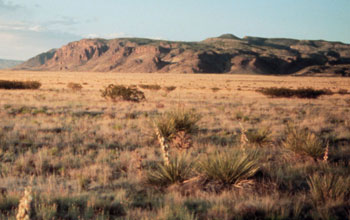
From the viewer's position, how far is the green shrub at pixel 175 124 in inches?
339

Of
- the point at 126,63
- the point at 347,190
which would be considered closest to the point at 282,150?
the point at 347,190

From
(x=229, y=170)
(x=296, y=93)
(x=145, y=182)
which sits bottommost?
(x=145, y=182)

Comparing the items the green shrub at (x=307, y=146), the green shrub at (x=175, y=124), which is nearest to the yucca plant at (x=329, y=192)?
the green shrub at (x=307, y=146)

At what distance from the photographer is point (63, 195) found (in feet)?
14.7

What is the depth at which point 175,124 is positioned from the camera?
887 cm

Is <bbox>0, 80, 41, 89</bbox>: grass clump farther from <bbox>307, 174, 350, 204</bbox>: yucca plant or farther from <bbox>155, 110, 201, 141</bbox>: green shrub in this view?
<bbox>307, 174, 350, 204</bbox>: yucca plant

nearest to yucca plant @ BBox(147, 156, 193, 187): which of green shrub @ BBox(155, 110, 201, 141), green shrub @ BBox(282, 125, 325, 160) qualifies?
green shrub @ BBox(155, 110, 201, 141)

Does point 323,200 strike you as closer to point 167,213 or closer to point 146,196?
point 167,213

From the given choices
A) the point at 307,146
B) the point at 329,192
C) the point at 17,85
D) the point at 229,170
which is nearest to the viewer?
the point at 329,192

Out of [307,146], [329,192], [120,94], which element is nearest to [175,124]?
[307,146]

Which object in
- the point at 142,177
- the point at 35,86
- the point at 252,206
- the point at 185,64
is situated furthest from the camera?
the point at 185,64

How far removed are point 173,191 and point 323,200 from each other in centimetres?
225

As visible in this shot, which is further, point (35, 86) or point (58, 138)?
point (35, 86)

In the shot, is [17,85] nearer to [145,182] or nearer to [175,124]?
[175,124]
